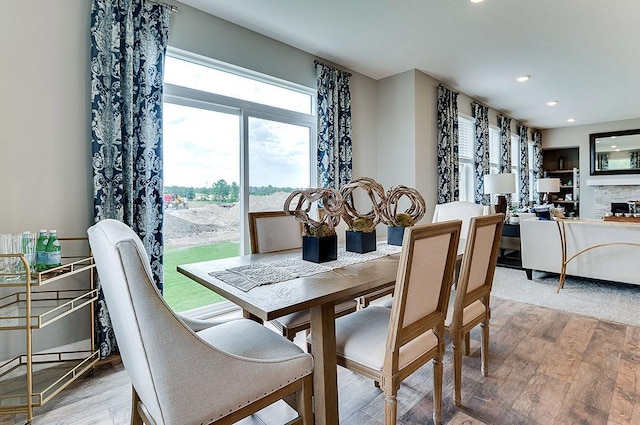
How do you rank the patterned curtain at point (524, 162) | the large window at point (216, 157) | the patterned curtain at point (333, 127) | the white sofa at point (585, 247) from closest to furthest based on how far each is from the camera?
the large window at point (216, 157) → the white sofa at point (585, 247) → the patterned curtain at point (333, 127) → the patterned curtain at point (524, 162)

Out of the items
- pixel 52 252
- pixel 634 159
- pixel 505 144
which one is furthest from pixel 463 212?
pixel 634 159

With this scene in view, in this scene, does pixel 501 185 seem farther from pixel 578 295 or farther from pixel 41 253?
pixel 41 253

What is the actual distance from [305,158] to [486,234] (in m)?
2.54

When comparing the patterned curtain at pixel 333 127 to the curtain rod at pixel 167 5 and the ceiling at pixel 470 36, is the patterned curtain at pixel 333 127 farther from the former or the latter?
the curtain rod at pixel 167 5

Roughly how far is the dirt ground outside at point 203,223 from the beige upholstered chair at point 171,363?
1805 mm

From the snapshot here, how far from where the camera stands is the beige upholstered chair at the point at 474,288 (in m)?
1.71

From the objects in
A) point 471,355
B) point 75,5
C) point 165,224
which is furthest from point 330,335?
point 75,5

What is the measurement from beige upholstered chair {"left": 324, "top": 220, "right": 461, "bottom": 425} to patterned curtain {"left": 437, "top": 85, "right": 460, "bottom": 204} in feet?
11.4

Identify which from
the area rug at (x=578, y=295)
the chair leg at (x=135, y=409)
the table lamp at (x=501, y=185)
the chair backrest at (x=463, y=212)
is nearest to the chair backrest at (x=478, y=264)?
the chair backrest at (x=463, y=212)

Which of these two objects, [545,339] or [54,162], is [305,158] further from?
[545,339]

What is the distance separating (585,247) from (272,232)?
3578 millimetres

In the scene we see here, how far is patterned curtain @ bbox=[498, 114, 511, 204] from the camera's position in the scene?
674 cm

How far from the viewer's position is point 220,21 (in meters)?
3.05

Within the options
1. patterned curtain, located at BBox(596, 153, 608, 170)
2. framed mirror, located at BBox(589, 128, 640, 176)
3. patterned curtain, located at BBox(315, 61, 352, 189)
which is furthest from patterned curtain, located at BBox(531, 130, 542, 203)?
patterned curtain, located at BBox(315, 61, 352, 189)
